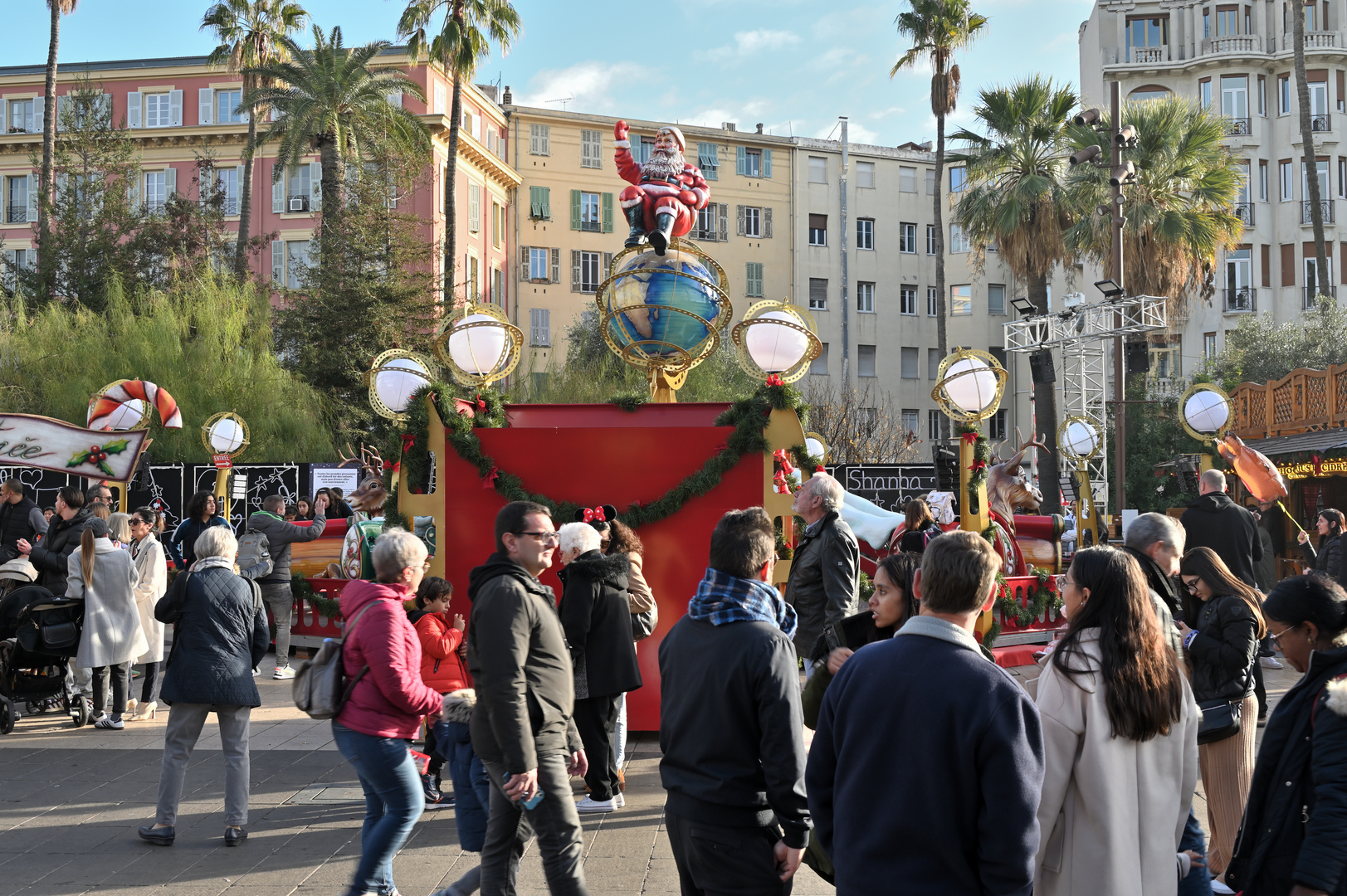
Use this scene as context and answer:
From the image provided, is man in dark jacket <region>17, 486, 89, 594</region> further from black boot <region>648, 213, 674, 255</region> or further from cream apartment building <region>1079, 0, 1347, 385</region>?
cream apartment building <region>1079, 0, 1347, 385</region>

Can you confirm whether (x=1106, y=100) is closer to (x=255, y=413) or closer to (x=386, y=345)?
(x=386, y=345)

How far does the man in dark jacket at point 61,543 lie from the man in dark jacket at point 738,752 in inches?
287

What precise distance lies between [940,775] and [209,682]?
14.2 ft

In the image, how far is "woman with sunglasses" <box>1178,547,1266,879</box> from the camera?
191 inches

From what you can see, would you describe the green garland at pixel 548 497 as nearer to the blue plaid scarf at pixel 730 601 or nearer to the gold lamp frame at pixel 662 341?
the gold lamp frame at pixel 662 341

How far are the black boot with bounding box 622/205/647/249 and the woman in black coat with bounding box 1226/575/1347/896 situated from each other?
6691 mm

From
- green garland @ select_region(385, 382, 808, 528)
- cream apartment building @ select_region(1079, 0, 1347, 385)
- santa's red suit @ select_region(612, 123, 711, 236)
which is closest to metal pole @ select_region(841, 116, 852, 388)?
cream apartment building @ select_region(1079, 0, 1347, 385)

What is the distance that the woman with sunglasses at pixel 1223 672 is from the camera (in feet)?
15.9

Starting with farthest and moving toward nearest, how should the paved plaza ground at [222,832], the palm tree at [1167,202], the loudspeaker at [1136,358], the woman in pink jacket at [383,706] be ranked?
the palm tree at [1167,202]
the loudspeaker at [1136,358]
the paved plaza ground at [222,832]
the woman in pink jacket at [383,706]

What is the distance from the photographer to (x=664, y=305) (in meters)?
9.21

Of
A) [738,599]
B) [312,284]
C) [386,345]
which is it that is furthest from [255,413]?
[738,599]

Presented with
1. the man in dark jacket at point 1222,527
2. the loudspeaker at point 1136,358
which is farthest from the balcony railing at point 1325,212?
the man in dark jacket at point 1222,527

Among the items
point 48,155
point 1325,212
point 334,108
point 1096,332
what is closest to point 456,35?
point 334,108

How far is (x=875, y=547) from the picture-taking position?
1361 centimetres
